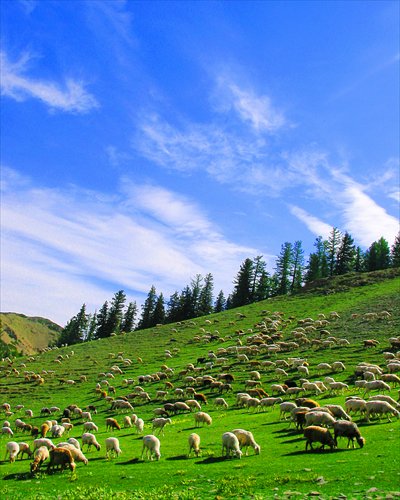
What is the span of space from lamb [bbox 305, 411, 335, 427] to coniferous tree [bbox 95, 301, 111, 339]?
12257 centimetres

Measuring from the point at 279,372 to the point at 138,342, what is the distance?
55.1 m

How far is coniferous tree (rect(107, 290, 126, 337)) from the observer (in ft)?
453

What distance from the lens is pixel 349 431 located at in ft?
64.7

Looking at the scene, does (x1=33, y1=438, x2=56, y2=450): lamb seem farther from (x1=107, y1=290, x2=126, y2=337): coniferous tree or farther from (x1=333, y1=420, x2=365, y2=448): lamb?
(x1=107, y1=290, x2=126, y2=337): coniferous tree

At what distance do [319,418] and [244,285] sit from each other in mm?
113584

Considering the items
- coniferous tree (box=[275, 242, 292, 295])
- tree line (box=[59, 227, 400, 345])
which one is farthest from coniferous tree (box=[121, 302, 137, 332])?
coniferous tree (box=[275, 242, 292, 295])

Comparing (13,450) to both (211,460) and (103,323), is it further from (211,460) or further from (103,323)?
(103,323)

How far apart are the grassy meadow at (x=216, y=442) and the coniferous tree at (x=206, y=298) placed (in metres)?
54.7

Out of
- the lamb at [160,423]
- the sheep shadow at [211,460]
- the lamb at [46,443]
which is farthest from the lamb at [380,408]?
the lamb at [46,443]

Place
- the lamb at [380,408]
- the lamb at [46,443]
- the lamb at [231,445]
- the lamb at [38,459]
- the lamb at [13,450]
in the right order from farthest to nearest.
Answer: the lamb at [13,450], the lamb at [46,443], the lamb at [380,408], the lamb at [38,459], the lamb at [231,445]

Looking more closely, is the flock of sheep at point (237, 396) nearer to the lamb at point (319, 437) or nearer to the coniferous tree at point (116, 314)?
the lamb at point (319, 437)

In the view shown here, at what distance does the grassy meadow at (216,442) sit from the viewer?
611 inches

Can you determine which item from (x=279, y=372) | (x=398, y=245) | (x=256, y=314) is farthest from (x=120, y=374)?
(x=398, y=245)

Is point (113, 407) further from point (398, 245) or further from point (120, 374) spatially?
point (398, 245)
